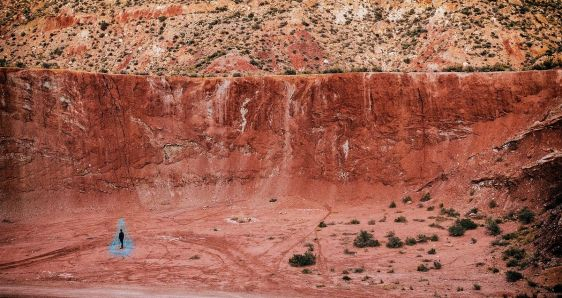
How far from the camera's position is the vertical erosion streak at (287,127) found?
3006cm

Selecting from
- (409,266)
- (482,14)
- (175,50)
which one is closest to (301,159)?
(409,266)

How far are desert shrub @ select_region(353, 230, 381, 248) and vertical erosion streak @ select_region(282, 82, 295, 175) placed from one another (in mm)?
9038

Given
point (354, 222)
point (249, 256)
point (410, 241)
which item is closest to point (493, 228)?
point (410, 241)

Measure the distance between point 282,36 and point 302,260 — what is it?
23884mm

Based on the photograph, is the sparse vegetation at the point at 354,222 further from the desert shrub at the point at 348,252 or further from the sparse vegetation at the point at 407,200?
the desert shrub at the point at 348,252

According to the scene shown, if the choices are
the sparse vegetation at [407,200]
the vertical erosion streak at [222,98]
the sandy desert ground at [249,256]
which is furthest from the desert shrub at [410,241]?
the vertical erosion streak at [222,98]

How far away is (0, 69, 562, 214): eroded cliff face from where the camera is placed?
2788 centimetres

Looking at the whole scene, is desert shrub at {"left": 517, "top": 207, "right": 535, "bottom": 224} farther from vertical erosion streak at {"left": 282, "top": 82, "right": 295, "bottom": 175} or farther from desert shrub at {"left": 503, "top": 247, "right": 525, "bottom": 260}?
vertical erosion streak at {"left": 282, "top": 82, "right": 295, "bottom": 175}

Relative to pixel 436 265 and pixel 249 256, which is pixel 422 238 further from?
pixel 249 256

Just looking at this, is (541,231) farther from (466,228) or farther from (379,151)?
(379,151)

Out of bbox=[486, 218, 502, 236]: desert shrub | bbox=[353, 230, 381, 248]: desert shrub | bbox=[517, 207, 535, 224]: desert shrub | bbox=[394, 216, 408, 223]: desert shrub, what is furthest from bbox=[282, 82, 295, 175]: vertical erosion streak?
bbox=[517, 207, 535, 224]: desert shrub

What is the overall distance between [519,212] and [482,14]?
864 inches

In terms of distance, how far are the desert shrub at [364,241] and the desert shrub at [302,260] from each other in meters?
2.26

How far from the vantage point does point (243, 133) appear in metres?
30.6
